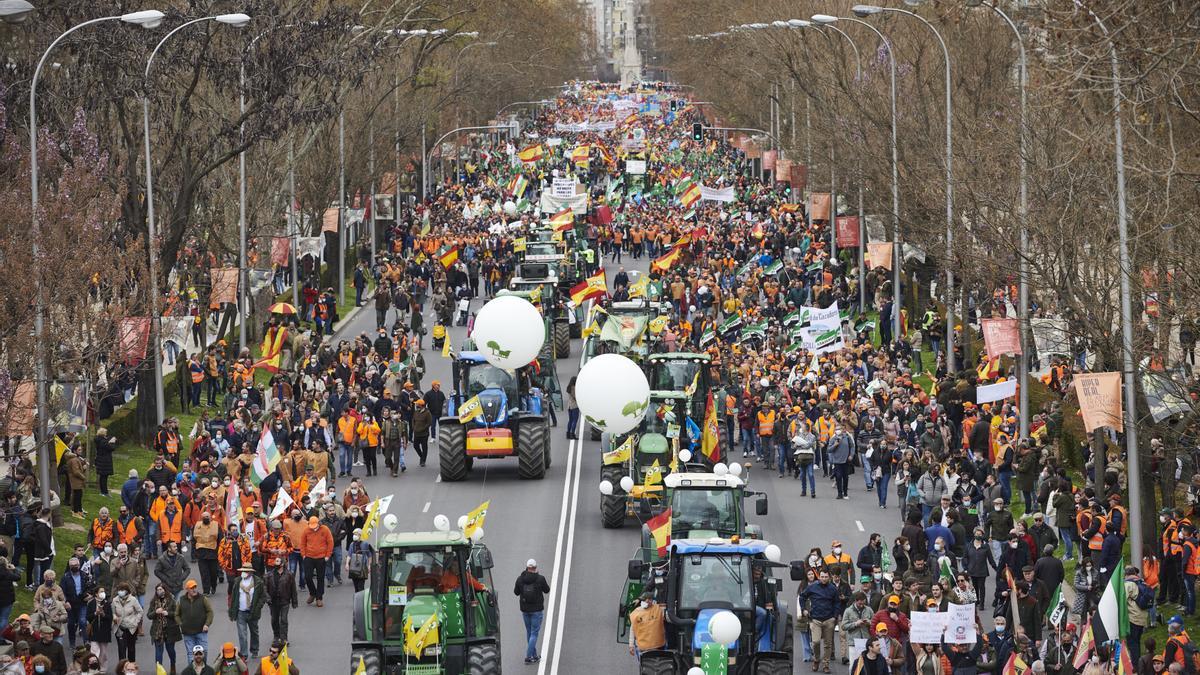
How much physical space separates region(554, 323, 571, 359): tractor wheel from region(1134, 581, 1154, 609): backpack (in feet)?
88.6

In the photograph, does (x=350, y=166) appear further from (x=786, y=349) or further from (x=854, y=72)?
(x=786, y=349)

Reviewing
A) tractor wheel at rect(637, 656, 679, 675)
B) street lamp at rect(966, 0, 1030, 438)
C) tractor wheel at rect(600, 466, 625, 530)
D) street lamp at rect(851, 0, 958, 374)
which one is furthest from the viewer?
street lamp at rect(851, 0, 958, 374)

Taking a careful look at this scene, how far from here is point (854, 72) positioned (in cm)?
5825

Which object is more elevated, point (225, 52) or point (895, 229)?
point (225, 52)

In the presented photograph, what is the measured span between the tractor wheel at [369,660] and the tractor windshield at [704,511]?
655 cm

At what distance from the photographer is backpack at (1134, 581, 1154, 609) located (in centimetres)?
2431

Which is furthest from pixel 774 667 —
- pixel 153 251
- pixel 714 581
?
pixel 153 251

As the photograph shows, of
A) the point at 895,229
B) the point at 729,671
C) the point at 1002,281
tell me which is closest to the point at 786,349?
the point at 895,229

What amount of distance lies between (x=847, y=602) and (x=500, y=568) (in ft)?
22.7

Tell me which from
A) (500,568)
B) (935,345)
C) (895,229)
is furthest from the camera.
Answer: (935,345)

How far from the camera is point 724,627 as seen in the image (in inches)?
795

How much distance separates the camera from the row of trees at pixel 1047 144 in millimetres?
21703

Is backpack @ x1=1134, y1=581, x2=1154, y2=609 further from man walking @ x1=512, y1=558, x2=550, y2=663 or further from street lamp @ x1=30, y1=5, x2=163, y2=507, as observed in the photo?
street lamp @ x1=30, y1=5, x2=163, y2=507

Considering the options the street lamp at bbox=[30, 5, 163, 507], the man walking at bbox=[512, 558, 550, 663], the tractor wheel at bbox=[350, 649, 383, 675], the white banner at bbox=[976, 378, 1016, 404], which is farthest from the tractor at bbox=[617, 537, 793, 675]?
the white banner at bbox=[976, 378, 1016, 404]
